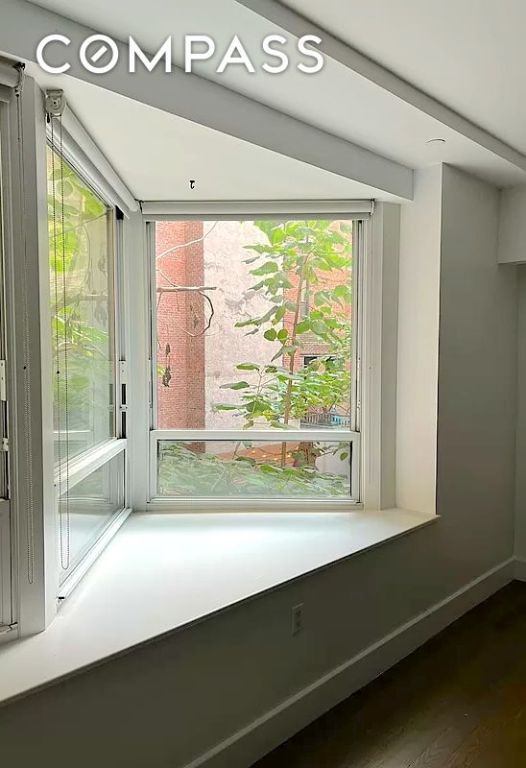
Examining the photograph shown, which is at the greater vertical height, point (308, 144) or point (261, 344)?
point (308, 144)

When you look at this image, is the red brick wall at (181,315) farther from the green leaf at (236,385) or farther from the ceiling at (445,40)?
the ceiling at (445,40)

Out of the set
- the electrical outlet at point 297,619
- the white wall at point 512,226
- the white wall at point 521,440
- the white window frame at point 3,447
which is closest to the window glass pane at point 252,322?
the white wall at point 512,226

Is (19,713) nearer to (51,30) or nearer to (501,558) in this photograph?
(51,30)

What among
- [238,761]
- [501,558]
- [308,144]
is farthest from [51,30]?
[501,558]

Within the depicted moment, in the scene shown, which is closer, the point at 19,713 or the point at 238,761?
the point at 19,713

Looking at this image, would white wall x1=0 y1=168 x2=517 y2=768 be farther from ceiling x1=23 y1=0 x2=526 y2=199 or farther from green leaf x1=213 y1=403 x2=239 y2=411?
green leaf x1=213 y1=403 x2=239 y2=411

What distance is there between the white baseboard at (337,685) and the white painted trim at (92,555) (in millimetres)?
689

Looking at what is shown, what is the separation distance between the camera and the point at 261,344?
3.02 m

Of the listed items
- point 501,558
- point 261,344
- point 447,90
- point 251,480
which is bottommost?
point 501,558

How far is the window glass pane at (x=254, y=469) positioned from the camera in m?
3.04

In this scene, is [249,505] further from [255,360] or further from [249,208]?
[249,208]

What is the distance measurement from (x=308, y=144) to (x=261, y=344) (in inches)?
39.8

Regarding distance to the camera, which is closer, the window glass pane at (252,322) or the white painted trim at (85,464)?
the white painted trim at (85,464)

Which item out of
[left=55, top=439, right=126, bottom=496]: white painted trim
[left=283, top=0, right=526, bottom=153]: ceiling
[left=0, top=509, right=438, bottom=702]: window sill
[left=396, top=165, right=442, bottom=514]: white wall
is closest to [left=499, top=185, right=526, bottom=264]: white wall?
[left=396, top=165, right=442, bottom=514]: white wall
